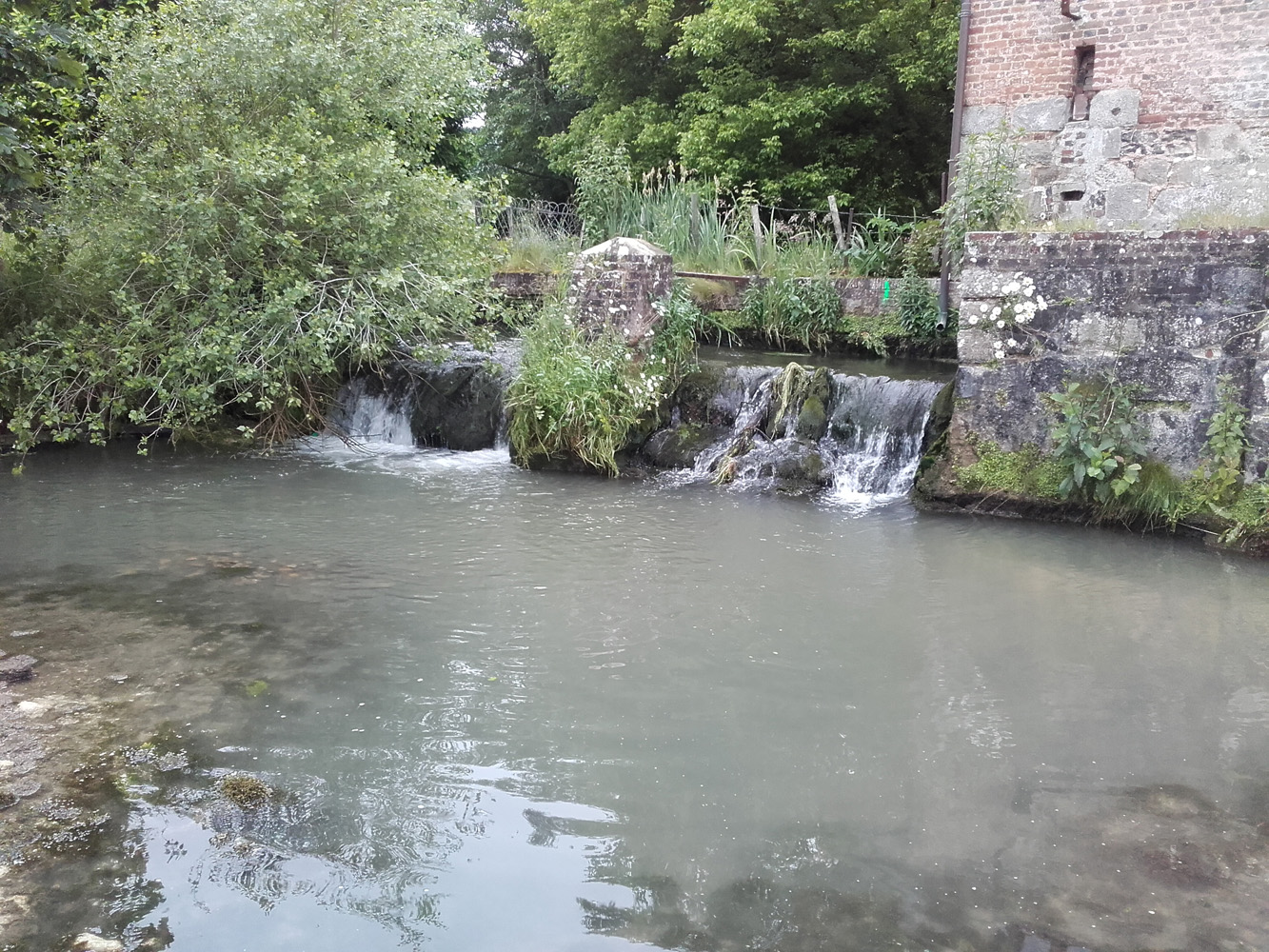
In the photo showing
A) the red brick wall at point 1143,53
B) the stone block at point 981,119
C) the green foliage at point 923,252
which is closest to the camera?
the red brick wall at point 1143,53

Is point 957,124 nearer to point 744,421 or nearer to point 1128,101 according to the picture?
point 1128,101

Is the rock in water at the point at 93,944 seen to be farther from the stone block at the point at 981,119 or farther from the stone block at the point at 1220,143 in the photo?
the stone block at the point at 1220,143

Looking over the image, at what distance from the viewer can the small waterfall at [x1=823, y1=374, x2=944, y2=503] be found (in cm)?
849

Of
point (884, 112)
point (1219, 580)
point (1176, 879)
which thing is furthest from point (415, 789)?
point (884, 112)

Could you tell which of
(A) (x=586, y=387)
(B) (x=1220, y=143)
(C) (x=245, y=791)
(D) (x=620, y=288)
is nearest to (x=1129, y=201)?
(B) (x=1220, y=143)

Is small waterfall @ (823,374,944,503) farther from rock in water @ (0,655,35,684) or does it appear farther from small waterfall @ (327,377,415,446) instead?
rock in water @ (0,655,35,684)

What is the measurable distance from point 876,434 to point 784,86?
10.1m

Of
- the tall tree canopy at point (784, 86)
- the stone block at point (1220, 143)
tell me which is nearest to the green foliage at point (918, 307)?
the stone block at point (1220, 143)

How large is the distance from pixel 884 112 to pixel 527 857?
1626 centimetres

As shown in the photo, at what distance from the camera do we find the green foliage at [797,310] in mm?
11820

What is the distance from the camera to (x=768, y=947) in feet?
9.32

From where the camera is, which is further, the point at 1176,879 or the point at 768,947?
the point at 1176,879

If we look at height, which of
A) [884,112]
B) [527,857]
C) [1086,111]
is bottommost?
[527,857]

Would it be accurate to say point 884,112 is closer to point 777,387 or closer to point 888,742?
point 777,387
